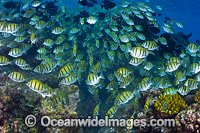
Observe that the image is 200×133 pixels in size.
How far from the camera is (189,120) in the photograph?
3527 mm

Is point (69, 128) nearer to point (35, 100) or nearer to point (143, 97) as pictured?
point (35, 100)

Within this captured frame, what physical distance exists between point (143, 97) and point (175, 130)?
1.77m

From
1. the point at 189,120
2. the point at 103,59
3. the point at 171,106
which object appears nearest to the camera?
the point at 189,120

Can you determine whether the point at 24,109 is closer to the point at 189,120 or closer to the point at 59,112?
the point at 59,112

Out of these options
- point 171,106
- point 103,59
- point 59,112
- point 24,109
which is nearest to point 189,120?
point 171,106

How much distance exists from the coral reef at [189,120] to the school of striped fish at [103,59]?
58.7 inches

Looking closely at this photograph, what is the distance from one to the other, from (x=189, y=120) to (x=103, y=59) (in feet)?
15.0

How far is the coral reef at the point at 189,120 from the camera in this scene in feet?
11.3

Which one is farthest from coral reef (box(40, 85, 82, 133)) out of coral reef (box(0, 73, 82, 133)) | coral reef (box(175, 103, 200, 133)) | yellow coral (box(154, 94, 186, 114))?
coral reef (box(175, 103, 200, 133))

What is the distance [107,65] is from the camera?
23.7 feet

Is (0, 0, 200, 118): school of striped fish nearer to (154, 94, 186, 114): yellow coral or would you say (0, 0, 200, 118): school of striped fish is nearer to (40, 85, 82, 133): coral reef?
(40, 85, 82, 133): coral reef

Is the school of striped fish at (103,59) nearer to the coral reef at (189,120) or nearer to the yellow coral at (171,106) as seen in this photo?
the yellow coral at (171,106)

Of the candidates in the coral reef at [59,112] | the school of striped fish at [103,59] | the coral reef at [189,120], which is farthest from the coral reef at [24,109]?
the coral reef at [189,120]

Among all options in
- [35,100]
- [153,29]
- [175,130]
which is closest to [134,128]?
[175,130]
